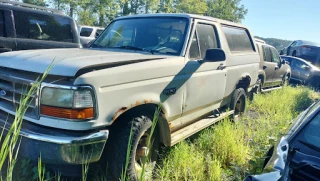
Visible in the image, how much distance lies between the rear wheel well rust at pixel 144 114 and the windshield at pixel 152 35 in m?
0.91

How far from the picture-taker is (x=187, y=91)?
11.2 ft

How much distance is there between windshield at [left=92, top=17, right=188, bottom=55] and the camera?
353cm

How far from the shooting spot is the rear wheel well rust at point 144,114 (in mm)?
2619

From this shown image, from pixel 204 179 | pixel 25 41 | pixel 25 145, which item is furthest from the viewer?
pixel 25 41

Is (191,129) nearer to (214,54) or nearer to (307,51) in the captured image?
(214,54)

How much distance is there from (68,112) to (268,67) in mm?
7726

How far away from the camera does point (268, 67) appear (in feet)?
28.2

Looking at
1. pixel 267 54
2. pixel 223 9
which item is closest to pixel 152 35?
pixel 267 54

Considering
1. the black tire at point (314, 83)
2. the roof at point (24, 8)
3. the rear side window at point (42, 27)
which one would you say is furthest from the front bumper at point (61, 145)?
the black tire at point (314, 83)

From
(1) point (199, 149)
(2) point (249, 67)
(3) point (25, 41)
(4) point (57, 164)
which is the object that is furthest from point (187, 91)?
(3) point (25, 41)

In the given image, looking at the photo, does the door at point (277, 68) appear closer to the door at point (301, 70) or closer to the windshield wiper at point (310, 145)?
the door at point (301, 70)

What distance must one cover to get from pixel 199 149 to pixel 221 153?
1.01ft

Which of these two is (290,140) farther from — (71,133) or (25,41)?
(25,41)

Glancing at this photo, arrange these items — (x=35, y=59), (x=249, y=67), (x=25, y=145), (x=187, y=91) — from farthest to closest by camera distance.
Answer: (x=249, y=67)
(x=187, y=91)
(x=35, y=59)
(x=25, y=145)
